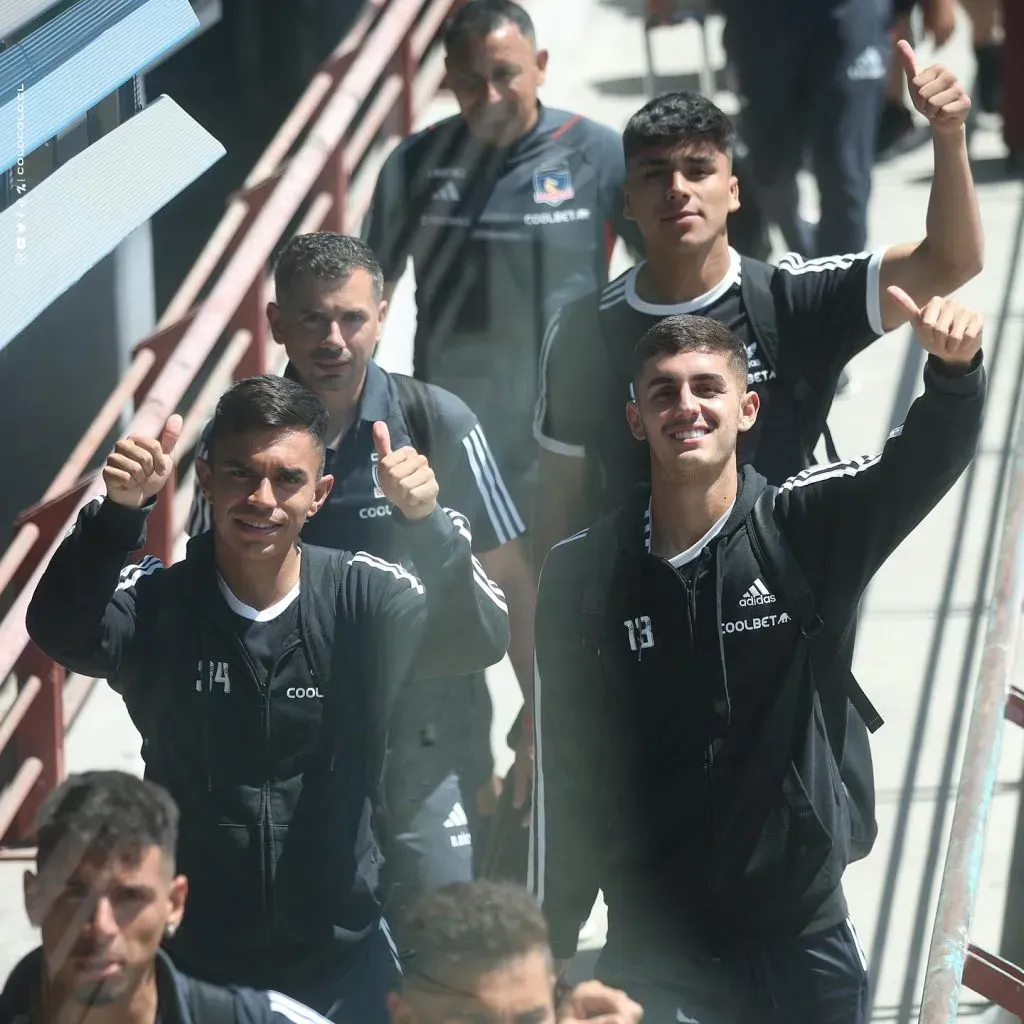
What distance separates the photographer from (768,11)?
21.3 feet

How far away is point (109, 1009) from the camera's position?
2.67 meters

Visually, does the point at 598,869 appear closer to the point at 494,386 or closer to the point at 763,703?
the point at 763,703

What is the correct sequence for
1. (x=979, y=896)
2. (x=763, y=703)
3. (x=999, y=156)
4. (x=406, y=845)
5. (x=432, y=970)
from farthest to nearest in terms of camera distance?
(x=999, y=156), (x=979, y=896), (x=406, y=845), (x=763, y=703), (x=432, y=970)

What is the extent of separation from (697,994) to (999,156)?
238 inches

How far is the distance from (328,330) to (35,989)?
5.89 ft

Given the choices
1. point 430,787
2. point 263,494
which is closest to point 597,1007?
point 263,494

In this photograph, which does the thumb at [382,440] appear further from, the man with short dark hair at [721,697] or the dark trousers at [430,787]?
the dark trousers at [430,787]

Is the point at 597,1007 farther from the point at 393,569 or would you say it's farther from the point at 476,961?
the point at 393,569

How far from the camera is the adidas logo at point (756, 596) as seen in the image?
3.44 metres

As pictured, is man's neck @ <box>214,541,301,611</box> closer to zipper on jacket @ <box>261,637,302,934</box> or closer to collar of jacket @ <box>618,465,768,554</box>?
zipper on jacket @ <box>261,637,302,934</box>

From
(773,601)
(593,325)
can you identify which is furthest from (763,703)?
(593,325)

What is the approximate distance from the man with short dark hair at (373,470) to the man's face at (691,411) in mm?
607

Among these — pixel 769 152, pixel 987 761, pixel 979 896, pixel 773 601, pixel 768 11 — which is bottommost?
pixel 979 896

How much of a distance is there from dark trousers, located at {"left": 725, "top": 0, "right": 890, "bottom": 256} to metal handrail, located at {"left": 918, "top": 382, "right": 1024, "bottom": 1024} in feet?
6.08
